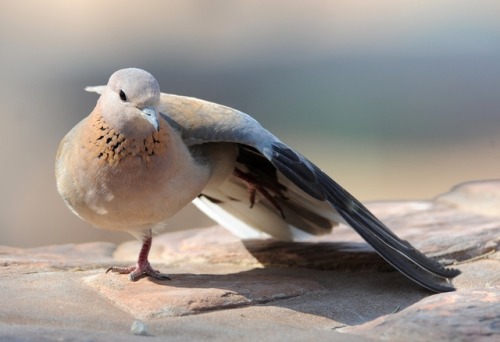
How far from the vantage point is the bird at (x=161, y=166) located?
4.00 m

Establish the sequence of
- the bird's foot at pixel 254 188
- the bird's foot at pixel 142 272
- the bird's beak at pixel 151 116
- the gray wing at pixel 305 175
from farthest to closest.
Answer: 1. the bird's foot at pixel 254 188
2. the bird's foot at pixel 142 272
3. the gray wing at pixel 305 175
4. the bird's beak at pixel 151 116

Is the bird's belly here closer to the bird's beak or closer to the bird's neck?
the bird's neck

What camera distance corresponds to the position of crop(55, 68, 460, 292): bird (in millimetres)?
3996

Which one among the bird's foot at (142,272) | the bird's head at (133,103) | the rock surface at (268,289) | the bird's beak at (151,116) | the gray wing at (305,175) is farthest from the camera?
the bird's foot at (142,272)

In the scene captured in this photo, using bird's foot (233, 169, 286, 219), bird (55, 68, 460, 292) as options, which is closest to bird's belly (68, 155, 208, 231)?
bird (55, 68, 460, 292)

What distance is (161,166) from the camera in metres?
4.05

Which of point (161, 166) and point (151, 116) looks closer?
point (151, 116)

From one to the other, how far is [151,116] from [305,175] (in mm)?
723

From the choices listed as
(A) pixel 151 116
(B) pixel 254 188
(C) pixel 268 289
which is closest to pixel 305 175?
(C) pixel 268 289

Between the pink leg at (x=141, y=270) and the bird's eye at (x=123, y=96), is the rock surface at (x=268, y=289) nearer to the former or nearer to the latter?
the pink leg at (x=141, y=270)

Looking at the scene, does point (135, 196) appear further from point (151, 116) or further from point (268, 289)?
point (268, 289)

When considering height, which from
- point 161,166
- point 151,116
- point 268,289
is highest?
point 151,116

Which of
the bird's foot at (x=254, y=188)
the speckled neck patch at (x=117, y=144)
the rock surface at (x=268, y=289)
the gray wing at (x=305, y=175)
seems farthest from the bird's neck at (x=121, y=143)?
the bird's foot at (x=254, y=188)

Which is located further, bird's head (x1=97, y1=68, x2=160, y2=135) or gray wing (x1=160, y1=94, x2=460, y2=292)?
gray wing (x1=160, y1=94, x2=460, y2=292)
